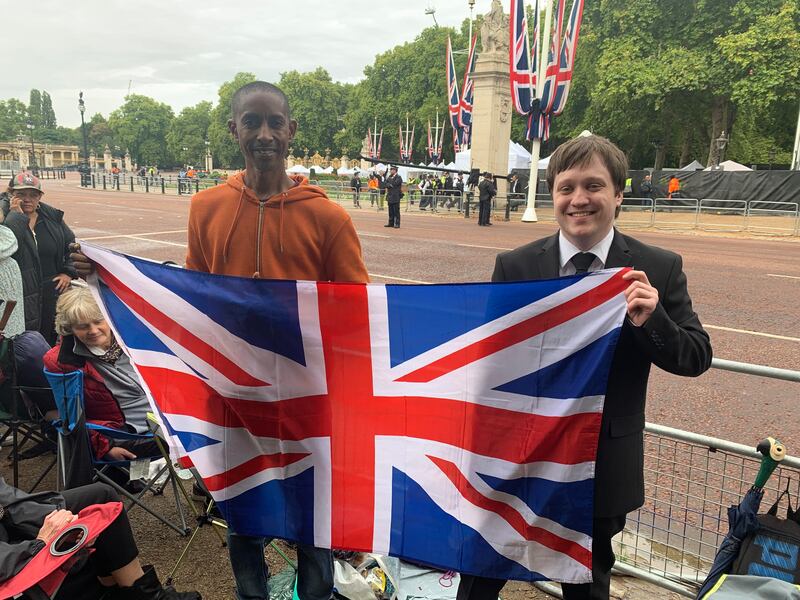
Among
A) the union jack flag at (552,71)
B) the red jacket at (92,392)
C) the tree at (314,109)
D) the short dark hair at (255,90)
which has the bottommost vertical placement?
the red jacket at (92,392)

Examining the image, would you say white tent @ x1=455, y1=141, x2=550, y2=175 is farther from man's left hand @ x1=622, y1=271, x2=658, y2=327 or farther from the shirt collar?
man's left hand @ x1=622, y1=271, x2=658, y2=327

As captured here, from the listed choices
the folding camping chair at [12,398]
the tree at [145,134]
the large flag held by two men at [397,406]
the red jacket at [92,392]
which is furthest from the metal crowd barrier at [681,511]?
the tree at [145,134]

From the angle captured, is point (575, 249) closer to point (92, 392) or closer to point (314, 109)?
point (92, 392)

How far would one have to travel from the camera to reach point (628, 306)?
1.88 m

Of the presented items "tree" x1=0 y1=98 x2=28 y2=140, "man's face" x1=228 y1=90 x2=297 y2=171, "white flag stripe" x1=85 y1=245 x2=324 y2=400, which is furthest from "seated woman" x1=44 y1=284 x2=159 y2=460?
"tree" x1=0 y1=98 x2=28 y2=140

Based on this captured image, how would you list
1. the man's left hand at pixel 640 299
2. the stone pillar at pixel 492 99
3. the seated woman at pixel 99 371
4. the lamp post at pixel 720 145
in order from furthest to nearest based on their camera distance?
1. the lamp post at pixel 720 145
2. the stone pillar at pixel 492 99
3. the seated woman at pixel 99 371
4. the man's left hand at pixel 640 299

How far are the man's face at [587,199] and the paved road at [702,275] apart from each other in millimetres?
3501

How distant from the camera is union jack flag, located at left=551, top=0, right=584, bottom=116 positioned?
69.2ft

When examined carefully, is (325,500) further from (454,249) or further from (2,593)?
(454,249)

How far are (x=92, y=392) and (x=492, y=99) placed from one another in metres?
28.1

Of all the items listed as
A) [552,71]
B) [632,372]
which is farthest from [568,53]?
[632,372]

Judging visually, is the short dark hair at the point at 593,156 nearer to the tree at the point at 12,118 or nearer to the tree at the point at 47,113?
the tree at the point at 12,118

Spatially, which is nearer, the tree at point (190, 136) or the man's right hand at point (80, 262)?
the man's right hand at point (80, 262)

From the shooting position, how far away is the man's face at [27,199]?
17.6 ft
